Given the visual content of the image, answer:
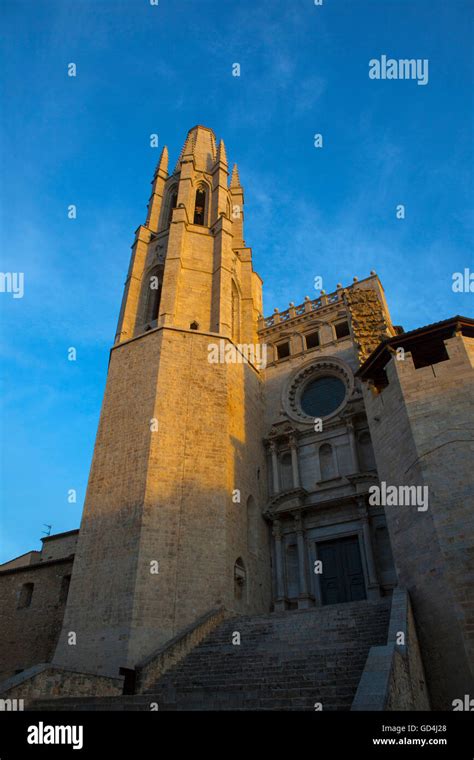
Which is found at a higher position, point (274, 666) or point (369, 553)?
point (369, 553)

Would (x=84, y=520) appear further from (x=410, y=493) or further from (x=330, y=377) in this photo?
(x=330, y=377)

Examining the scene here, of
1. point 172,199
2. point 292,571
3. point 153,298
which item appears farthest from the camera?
point 172,199

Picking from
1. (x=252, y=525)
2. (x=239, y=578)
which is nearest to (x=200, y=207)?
(x=252, y=525)

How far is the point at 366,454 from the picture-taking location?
17.1 metres

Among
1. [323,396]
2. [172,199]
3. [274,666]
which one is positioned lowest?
[274,666]

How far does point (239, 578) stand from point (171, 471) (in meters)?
3.73

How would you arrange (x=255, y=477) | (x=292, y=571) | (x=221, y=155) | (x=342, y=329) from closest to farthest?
(x=292, y=571) → (x=255, y=477) → (x=342, y=329) → (x=221, y=155)

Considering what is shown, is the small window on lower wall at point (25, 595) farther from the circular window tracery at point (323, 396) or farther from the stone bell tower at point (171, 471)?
the circular window tracery at point (323, 396)

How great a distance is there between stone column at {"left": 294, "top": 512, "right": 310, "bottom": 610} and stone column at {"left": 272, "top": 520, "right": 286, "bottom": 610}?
634 mm

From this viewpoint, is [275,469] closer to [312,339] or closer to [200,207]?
[312,339]

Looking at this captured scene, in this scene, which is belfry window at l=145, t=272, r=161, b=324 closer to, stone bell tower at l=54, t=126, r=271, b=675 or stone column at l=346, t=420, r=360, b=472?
stone bell tower at l=54, t=126, r=271, b=675

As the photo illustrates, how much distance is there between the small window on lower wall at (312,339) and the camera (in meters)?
21.4

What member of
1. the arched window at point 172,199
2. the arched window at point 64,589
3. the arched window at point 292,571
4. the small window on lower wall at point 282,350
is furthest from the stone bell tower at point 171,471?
the arched window at point 64,589
